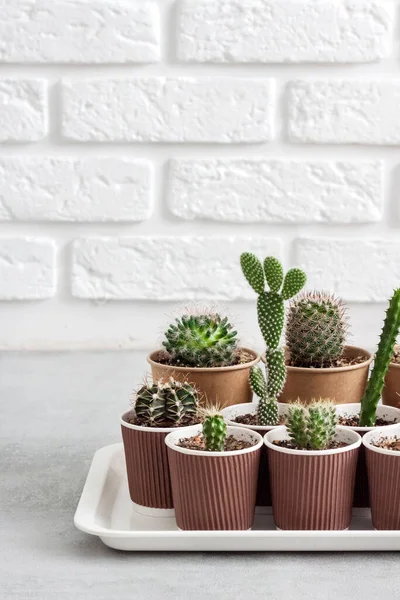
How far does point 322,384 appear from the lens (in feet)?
3.41

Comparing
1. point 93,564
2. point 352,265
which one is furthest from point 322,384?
point 352,265

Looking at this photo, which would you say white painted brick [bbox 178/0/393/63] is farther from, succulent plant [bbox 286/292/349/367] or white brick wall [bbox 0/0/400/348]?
succulent plant [bbox 286/292/349/367]

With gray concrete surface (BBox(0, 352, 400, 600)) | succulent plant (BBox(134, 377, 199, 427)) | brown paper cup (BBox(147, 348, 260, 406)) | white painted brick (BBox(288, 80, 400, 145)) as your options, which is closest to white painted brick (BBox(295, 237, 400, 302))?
white painted brick (BBox(288, 80, 400, 145))

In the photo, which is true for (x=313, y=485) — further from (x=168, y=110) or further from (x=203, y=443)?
(x=168, y=110)

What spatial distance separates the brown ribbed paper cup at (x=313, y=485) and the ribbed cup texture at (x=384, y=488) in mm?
19

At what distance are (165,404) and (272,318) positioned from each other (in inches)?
6.0

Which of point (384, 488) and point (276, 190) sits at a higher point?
point (276, 190)

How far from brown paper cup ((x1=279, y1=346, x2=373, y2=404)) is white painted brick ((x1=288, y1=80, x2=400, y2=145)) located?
Answer: 1038 millimetres

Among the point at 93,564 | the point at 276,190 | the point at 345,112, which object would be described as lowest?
the point at 93,564

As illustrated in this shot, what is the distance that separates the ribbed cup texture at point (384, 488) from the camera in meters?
0.85

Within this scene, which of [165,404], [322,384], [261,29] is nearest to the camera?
[165,404]

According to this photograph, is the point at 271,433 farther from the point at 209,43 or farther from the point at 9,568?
the point at 209,43

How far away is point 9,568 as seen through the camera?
2.70ft

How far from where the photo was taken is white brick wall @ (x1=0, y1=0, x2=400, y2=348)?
1.98 m
